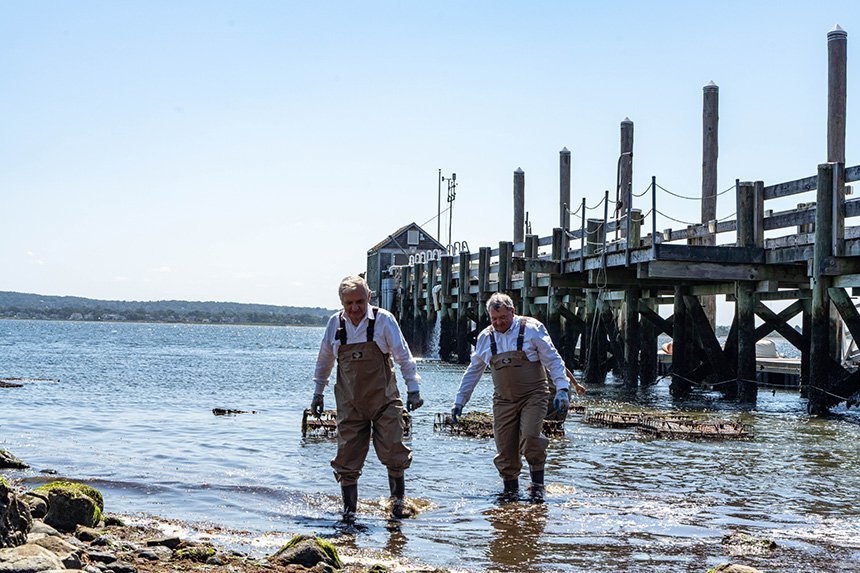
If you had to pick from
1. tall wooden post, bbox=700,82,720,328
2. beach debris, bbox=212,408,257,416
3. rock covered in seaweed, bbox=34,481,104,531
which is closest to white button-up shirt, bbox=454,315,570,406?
rock covered in seaweed, bbox=34,481,104,531

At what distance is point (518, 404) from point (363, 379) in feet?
5.00

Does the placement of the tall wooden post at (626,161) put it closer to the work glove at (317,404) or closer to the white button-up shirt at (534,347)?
the white button-up shirt at (534,347)

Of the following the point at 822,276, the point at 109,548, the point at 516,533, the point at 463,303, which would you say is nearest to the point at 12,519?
the point at 109,548

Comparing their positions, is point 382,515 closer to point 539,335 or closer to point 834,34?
point 539,335

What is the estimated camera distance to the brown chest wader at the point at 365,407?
26.2ft

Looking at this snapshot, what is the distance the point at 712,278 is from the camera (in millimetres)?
18078

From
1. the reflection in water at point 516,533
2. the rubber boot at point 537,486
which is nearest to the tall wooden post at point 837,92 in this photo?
the rubber boot at point 537,486

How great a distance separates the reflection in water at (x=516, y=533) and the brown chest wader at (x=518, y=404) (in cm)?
44

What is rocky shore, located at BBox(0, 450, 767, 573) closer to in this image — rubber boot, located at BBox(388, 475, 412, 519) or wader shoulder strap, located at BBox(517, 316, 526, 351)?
rubber boot, located at BBox(388, 475, 412, 519)

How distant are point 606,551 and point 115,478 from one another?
537 centimetres

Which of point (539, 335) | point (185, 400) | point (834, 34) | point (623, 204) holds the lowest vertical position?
point (185, 400)

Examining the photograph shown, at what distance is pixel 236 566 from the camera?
6445mm

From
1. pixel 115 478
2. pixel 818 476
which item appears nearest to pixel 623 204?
pixel 818 476

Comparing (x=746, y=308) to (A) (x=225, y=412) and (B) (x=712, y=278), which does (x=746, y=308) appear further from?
(A) (x=225, y=412)
